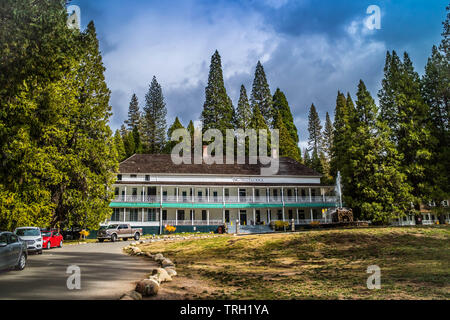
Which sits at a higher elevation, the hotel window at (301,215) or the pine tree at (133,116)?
the pine tree at (133,116)

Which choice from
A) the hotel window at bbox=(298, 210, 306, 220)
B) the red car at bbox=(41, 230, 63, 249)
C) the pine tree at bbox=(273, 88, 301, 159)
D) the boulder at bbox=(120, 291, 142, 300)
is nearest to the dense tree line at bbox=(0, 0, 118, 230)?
the red car at bbox=(41, 230, 63, 249)

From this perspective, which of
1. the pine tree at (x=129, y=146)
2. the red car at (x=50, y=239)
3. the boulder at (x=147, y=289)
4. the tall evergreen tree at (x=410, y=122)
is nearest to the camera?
the boulder at (x=147, y=289)

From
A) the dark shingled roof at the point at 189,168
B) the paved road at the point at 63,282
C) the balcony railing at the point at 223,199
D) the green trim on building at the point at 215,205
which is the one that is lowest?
the paved road at the point at 63,282

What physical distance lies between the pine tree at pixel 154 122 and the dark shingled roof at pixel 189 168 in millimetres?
23049

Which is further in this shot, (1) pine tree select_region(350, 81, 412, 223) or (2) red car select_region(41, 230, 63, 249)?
(1) pine tree select_region(350, 81, 412, 223)

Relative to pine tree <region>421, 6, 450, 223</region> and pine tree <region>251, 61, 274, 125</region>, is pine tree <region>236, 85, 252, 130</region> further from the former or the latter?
pine tree <region>421, 6, 450, 223</region>

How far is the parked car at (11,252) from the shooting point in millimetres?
10477

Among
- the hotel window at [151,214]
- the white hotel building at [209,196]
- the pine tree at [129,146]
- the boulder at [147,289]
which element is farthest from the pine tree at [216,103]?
the boulder at [147,289]

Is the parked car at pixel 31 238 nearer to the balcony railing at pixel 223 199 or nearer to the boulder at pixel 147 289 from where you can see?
the boulder at pixel 147 289

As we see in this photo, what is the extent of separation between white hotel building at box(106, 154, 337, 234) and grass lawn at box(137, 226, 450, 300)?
2118 cm

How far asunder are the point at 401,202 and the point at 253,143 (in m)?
32.1

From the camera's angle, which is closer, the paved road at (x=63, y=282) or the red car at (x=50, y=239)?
the paved road at (x=63, y=282)

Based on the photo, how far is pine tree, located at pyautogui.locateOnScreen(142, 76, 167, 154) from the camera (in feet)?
236
